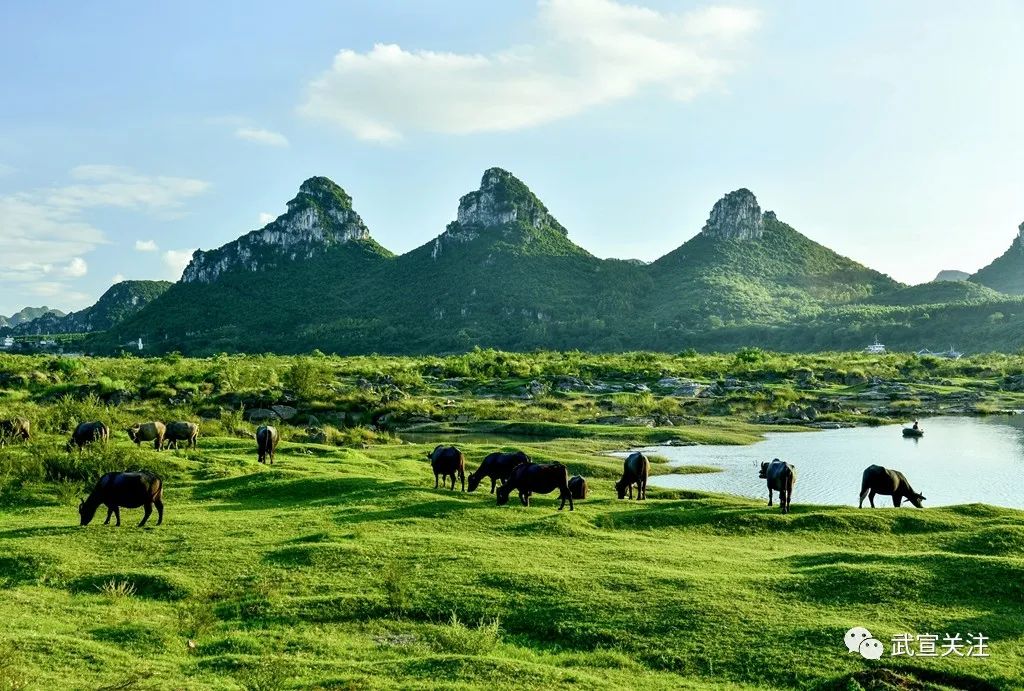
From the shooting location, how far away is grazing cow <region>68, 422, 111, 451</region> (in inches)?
896

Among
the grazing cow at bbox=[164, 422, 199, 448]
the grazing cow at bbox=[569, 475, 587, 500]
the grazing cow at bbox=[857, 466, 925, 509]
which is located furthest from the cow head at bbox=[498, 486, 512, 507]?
the grazing cow at bbox=[164, 422, 199, 448]

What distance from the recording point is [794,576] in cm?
1265

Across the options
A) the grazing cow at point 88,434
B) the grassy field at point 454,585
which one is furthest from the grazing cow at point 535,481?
the grazing cow at point 88,434

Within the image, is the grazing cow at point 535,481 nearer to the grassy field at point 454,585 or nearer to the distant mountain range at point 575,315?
the grassy field at point 454,585

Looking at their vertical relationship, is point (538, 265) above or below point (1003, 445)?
above

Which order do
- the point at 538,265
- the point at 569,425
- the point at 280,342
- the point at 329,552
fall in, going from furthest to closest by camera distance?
the point at 538,265 < the point at 280,342 < the point at 569,425 < the point at 329,552

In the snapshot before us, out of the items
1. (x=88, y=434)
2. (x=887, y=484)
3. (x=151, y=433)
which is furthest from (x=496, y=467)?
(x=151, y=433)

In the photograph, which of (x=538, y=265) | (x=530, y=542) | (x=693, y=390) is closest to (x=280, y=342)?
(x=538, y=265)

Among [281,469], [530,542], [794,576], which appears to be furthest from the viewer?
[281,469]

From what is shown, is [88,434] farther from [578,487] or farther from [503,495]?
[578,487]

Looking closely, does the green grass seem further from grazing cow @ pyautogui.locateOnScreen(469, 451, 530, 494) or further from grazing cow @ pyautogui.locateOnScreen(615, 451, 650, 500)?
grazing cow @ pyautogui.locateOnScreen(469, 451, 530, 494)

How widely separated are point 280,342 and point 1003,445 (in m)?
148

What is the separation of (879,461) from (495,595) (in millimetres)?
27997

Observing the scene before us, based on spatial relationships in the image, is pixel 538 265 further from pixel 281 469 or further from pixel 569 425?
pixel 281 469
